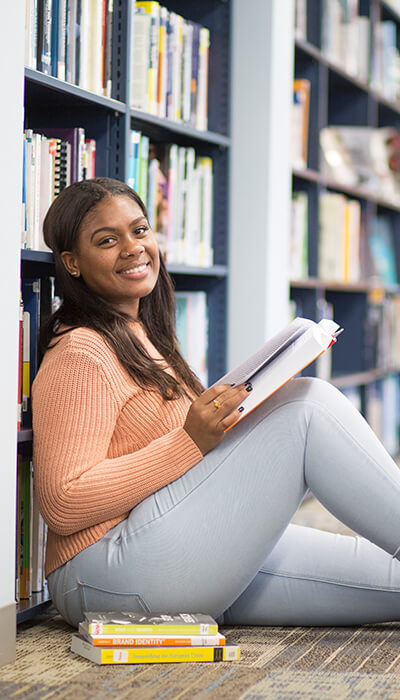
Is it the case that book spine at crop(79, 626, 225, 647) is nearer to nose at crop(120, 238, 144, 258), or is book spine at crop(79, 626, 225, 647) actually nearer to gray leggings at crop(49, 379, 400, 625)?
gray leggings at crop(49, 379, 400, 625)

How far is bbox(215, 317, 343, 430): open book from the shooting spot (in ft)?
4.97

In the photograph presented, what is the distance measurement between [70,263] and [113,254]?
0.09m

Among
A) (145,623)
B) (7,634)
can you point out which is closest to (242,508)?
(145,623)

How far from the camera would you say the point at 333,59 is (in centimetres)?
365

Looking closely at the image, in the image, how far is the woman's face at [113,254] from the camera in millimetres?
1804

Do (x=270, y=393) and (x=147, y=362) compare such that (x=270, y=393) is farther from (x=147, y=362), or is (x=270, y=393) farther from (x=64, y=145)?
(x=64, y=145)

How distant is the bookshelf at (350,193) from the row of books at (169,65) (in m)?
0.64

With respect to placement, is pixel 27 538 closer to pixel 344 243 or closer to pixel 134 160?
pixel 134 160

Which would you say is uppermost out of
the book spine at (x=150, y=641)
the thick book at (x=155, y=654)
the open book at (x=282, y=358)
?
the open book at (x=282, y=358)

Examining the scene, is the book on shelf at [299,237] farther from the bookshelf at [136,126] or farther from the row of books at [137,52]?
the row of books at [137,52]

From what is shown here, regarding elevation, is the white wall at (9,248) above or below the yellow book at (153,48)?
below

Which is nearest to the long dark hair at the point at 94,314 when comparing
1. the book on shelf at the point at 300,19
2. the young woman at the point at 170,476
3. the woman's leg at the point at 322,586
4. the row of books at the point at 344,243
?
the young woman at the point at 170,476

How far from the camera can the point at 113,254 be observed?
5.93 ft

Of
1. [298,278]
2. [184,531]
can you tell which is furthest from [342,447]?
[298,278]
